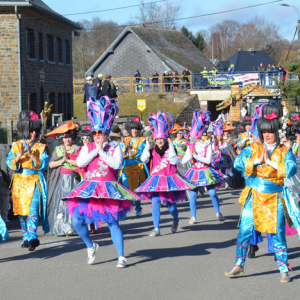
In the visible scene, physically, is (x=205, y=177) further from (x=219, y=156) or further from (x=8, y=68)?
(x=8, y=68)

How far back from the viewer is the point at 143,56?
177 ft

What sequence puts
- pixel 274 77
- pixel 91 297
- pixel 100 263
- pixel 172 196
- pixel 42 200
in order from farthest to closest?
pixel 274 77 → pixel 172 196 → pixel 42 200 → pixel 100 263 → pixel 91 297

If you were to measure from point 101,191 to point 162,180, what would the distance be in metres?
2.52

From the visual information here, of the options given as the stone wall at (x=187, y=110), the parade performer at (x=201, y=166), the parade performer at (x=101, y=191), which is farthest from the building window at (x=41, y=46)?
the parade performer at (x=101, y=191)

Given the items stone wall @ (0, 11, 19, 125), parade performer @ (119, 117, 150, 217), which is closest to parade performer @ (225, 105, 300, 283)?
parade performer @ (119, 117, 150, 217)

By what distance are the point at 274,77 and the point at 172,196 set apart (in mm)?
30496

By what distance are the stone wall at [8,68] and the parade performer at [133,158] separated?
17529 mm

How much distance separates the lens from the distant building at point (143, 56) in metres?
52.8

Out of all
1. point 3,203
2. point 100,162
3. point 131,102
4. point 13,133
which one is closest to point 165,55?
point 131,102

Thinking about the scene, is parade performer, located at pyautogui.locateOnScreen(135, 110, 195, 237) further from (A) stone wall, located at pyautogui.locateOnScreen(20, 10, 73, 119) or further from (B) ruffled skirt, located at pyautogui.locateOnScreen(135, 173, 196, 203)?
(A) stone wall, located at pyautogui.locateOnScreen(20, 10, 73, 119)

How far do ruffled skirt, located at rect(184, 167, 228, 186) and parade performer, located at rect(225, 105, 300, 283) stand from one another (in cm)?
396

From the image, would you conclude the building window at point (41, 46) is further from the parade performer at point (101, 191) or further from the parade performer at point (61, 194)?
the parade performer at point (101, 191)

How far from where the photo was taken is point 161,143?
374 inches

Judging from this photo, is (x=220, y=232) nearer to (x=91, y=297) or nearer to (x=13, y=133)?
(x=91, y=297)
